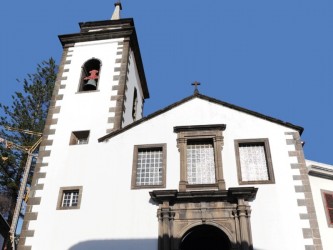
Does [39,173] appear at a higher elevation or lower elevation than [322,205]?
higher

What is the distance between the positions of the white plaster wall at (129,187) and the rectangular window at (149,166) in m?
0.18

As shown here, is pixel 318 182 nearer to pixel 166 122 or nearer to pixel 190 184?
pixel 190 184

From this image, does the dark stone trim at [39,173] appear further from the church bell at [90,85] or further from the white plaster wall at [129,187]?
the church bell at [90,85]

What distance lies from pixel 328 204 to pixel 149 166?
611 centimetres

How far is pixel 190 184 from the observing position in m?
13.0

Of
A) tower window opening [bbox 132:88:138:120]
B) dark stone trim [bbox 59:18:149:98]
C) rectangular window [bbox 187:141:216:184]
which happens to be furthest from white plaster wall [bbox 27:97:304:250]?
dark stone trim [bbox 59:18:149:98]

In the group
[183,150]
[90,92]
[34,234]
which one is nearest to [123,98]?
[90,92]

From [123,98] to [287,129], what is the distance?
636cm

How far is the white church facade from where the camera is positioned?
39.2 ft

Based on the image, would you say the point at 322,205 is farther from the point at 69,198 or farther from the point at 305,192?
the point at 69,198

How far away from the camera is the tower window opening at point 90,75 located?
17.4 m

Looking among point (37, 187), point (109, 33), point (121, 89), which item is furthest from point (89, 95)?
point (37, 187)

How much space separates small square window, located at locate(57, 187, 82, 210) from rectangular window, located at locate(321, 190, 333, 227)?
316 inches

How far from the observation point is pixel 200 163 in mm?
13586
